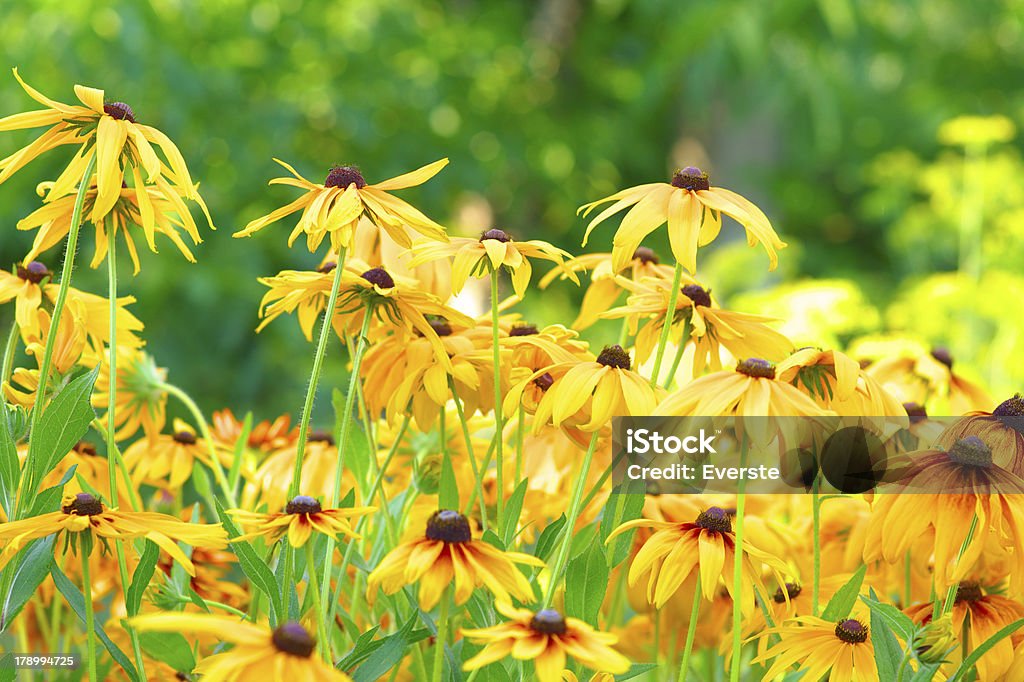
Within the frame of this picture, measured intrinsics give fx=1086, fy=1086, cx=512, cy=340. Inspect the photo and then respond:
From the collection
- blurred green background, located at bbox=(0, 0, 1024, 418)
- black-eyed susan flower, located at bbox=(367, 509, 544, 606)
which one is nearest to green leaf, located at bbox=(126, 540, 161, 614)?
black-eyed susan flower, located at bbox=(367, 509, 544, 606)

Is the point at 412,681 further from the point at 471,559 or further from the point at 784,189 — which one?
the point at 784,189

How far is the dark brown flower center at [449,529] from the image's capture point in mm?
505

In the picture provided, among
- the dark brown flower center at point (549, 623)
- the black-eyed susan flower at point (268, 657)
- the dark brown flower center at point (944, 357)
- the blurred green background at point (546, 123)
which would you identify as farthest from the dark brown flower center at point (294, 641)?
the blurred green background at point (546, 123)

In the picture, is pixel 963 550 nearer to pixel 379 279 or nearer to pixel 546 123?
pixel 379 279

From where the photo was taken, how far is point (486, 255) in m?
0.65

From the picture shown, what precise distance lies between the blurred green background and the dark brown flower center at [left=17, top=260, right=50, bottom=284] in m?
1.56

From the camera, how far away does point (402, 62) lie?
142 inches

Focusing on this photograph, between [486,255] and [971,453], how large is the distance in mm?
289

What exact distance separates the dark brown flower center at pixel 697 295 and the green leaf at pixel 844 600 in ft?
0.61

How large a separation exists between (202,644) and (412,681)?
0.51 feet

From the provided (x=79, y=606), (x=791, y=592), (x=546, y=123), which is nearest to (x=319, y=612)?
(x=79, y=606)

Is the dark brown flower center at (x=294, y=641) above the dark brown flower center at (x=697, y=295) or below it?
below

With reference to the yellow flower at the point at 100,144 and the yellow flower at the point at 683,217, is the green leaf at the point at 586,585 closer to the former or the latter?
the yellow flower at the point at 683,217

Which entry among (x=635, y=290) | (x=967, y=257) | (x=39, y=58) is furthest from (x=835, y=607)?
(x=39, y=58)
